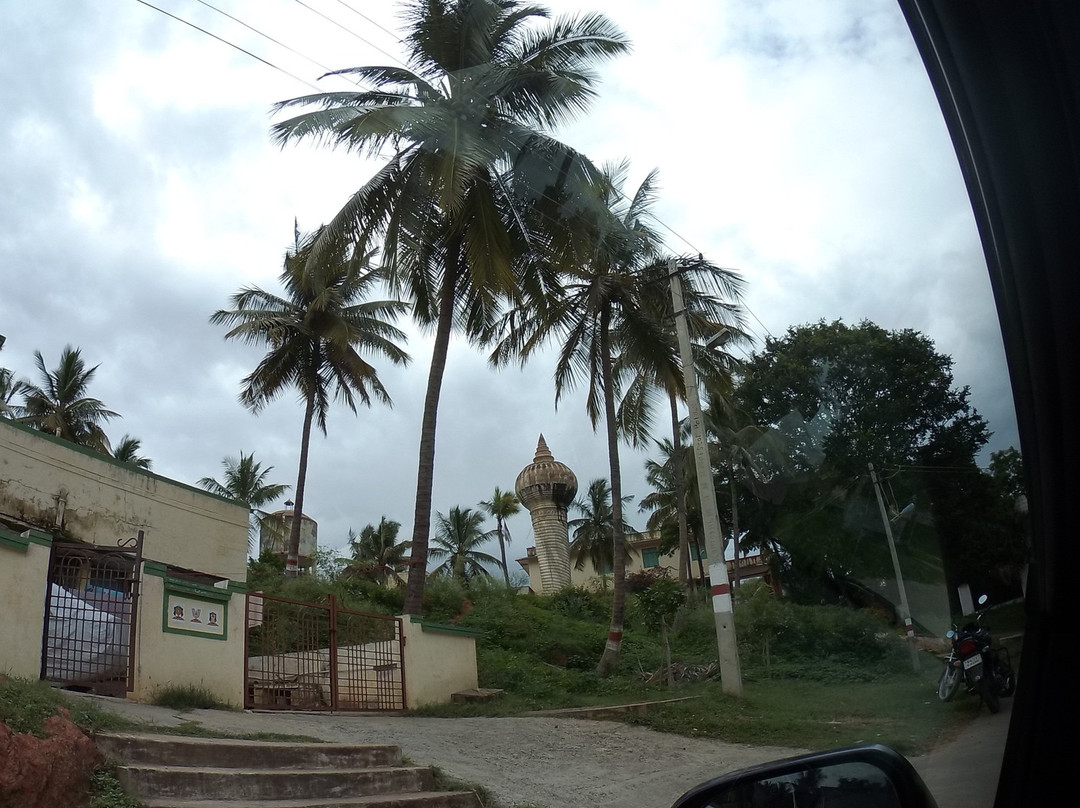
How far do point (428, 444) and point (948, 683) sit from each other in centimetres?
1359

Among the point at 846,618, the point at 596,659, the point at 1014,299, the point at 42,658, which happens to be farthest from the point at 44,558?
the point at 596,659

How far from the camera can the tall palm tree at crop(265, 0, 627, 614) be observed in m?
14.2

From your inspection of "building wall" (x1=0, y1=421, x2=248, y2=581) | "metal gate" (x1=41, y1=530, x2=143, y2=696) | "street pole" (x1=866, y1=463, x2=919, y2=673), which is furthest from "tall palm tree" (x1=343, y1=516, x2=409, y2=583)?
"street pole" (x1=866, y1=463, x2=919, y2=673)

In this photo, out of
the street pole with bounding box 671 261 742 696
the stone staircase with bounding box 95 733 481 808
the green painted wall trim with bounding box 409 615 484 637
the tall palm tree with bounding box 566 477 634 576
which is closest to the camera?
the stone staircase with bounding box 95 733 481 808

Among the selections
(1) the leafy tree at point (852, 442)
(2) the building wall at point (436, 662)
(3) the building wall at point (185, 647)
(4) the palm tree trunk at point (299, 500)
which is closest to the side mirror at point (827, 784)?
(1) the leafy tree at point (852, 442)

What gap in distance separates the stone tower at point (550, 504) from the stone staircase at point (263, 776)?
25.5 m

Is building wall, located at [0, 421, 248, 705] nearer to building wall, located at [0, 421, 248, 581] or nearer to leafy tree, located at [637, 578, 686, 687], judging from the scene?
building wall, located at [0, 421, 248, 581]

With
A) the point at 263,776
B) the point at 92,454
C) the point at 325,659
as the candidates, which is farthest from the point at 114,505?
the point at 263,776

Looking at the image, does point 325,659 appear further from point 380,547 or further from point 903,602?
point 380,547

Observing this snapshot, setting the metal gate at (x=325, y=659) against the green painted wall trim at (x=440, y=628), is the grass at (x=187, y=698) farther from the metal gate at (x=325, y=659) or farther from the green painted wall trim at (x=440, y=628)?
the green painted wall trim at (x=440, y=628)

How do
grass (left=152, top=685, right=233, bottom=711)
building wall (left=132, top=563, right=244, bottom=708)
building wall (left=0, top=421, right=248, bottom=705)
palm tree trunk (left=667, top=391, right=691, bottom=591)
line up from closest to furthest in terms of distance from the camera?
building wall (left=0, top=421, right=248, bottom=705) → grass (left=152, top=685, right=233, bottom=711) → building wall (left=132, top=563, right=244, bottom=708) → palm tree trunk (left=667, top=391, right=691, bottom=591)

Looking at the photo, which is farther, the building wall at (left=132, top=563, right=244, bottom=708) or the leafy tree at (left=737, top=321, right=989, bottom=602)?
the building wall at (left=132, top=563, right=244, bottom=708)

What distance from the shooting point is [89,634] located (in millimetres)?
9602

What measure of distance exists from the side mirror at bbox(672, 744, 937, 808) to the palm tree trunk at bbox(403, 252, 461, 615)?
12.7 meters
